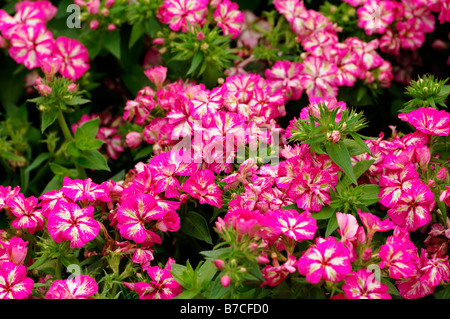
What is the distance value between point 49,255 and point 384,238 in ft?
3.05

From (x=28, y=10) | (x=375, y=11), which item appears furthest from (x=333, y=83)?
(x=28, y=10)

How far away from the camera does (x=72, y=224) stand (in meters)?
1.53

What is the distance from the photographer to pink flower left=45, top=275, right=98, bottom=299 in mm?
1406

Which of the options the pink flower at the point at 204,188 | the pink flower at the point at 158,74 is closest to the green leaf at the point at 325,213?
the pink flower at the point at 204,188

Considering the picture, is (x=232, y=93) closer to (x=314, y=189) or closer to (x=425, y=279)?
(x=314, y=189)

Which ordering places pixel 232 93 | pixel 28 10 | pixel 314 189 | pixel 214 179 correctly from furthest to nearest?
pixel 28 10, pixel 232 93, pixel 214 179, pixel 314 189

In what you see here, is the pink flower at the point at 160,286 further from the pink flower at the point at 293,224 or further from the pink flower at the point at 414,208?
the pink flower at the point at 414,208

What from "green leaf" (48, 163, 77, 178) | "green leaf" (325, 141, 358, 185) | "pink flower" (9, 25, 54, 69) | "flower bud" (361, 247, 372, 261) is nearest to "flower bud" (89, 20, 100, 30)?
"pink flower" (9, 25, 54, 69)

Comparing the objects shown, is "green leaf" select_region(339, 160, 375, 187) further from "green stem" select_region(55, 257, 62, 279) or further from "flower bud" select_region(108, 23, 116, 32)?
"flower bud" select_region(108, 23, 116, 32)

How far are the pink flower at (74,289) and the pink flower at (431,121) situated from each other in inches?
38.7

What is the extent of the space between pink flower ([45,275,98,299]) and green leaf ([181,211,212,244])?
1.17ft

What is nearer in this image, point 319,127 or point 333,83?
point 319,127

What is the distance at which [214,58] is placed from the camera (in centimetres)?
202
